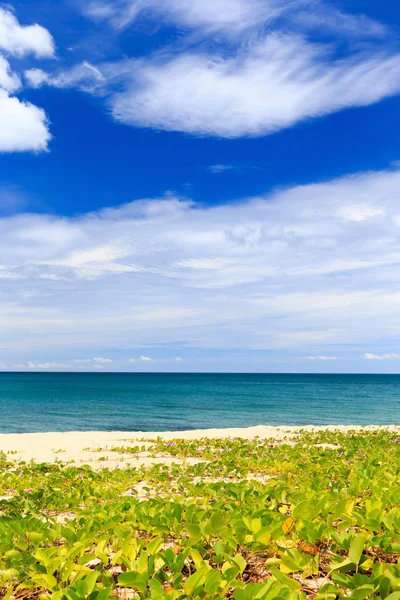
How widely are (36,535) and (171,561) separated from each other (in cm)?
134

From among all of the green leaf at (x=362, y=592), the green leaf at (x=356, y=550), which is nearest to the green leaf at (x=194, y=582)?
the green leaf at (x=362, y=592)

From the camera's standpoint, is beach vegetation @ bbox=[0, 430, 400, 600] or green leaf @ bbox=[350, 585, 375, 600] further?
beach vegetation @ bbox=[0, 430, 400, 600]

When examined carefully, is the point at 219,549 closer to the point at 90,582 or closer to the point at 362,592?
the point at 90,582

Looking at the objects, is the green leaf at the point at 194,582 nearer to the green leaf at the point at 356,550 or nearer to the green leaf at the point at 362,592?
the green leaf at the point at 362,592

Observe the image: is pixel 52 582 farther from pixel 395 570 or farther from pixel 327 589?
pixel 395 570

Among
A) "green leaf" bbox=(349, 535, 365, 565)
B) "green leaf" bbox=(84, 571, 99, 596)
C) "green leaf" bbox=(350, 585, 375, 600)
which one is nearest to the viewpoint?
"green leaf" bbox=(350, 585, 375, 600)

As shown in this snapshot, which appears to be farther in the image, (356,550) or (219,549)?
(219,549)

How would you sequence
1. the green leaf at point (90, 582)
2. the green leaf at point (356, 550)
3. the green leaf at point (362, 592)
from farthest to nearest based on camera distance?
the green leaf at point (356, 550) < the green leaf at point (90, 582) < the green leaf at point (362, 592)

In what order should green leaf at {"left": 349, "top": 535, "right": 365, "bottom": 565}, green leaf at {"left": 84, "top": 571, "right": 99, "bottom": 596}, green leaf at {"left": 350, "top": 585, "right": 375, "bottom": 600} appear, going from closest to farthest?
green leaf at {"left": 350, "top": 585, "right": 375, "bottom": 600} → green leaf at {"left": 84, "top": 571, "right": 99, "bottom": 596} → green leaf at {"left": 349, "top": 535, "right": 365, "bottom": 565}

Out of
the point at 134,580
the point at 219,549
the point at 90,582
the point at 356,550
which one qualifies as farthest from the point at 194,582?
the point at 356,550

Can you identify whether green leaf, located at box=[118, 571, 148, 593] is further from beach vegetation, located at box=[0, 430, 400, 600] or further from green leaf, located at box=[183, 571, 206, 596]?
green leaf, located at box=[183, 571, 206, 596]

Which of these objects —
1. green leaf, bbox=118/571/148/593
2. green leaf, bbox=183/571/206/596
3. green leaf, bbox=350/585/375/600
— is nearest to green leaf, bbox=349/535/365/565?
green leaf, bbox=350/585/375/600

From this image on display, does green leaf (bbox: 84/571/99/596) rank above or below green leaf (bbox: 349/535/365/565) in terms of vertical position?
below

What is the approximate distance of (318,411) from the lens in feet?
156
